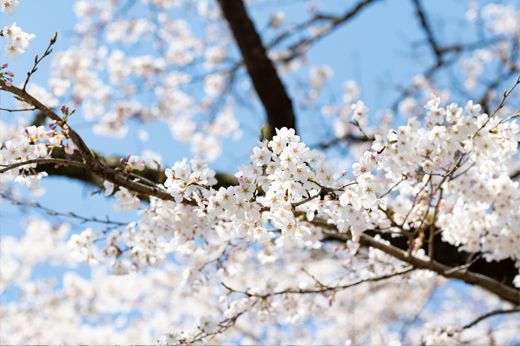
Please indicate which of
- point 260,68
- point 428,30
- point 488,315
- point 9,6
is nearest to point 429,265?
point 488,315

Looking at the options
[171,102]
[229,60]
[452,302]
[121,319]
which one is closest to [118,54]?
[171,102]

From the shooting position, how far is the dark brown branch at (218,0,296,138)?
11.9ft

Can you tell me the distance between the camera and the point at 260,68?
371cm

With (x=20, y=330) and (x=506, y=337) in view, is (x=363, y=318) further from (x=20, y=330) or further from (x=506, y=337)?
(x=20, y=330)

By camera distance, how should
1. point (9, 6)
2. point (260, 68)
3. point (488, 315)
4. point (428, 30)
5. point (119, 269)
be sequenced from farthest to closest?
point (428, 30) → point (260, 68) → point (488, 315) → point (119, 269) → point (9, 6)

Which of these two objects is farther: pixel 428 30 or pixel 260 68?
pixel 428 30

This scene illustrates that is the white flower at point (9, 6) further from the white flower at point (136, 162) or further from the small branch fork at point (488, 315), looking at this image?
the small branch fork at point (488, 315)

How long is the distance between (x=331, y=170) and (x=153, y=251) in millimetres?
1218

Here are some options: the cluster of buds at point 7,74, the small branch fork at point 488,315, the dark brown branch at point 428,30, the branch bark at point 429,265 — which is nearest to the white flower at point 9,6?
the cluster of buds at point 7,74

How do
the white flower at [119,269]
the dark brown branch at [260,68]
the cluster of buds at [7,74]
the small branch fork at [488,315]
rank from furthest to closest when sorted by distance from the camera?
1. the dark brown branch at [260,68]
2. the small branch fork at [488,315]
3. the white flower at [119,269]
4. the cluster of buds at [7,74]

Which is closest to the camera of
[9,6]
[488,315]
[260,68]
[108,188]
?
[9,6]

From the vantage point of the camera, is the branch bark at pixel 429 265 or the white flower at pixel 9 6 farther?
the branch bark at pixel 429 265

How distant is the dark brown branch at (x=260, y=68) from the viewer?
11.9 ft

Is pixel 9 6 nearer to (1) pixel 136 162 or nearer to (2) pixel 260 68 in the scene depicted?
(1) pixel 136 162
